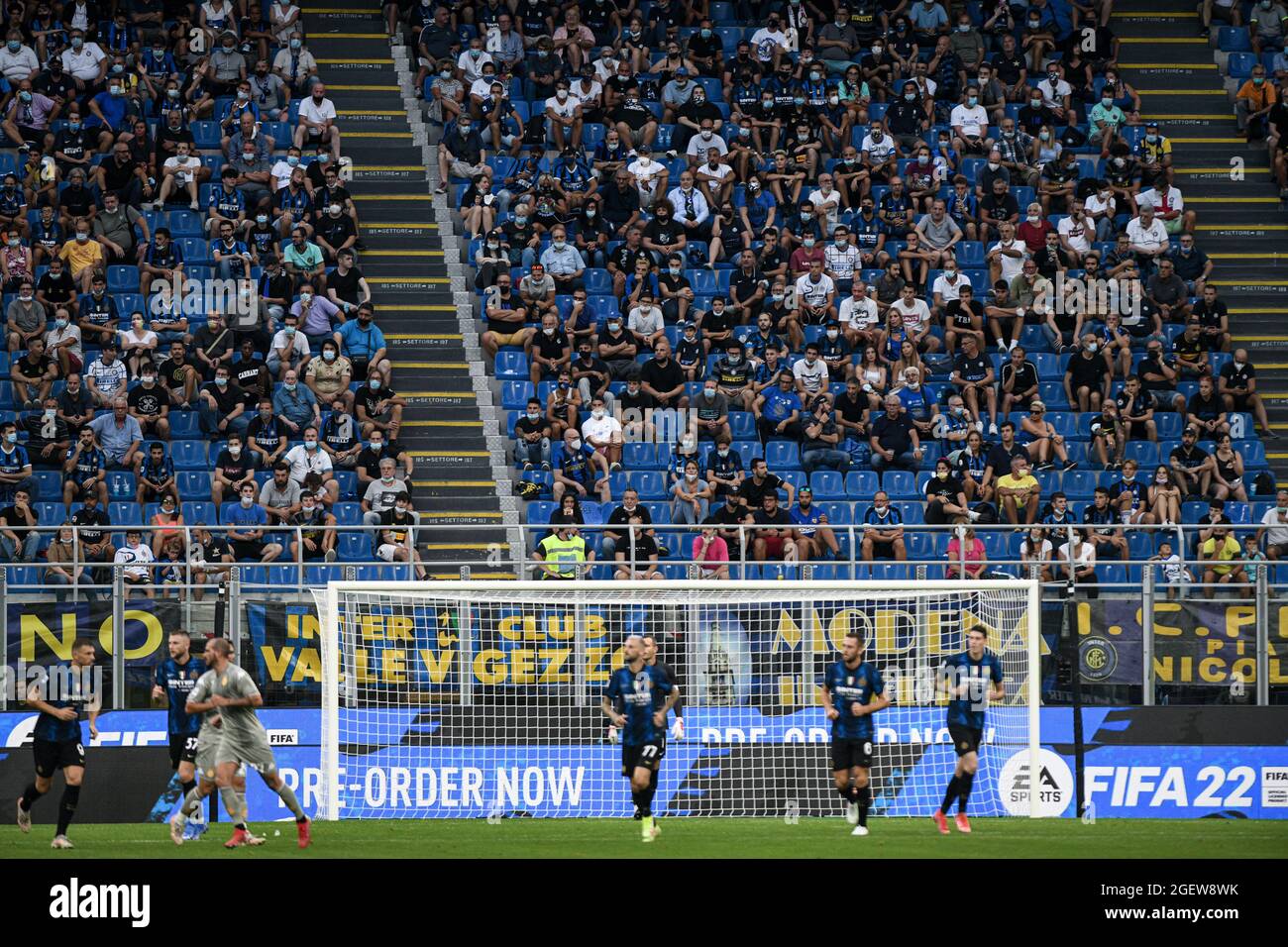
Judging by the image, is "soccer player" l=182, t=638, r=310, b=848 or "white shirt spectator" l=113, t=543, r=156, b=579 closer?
"soccer player" l=182, t=638, r=310, b=848

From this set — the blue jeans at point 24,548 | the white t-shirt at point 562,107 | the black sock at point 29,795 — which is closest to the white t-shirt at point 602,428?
the white t-shirt at point 562,107

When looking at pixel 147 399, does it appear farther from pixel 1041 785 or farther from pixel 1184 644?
pixel 1184 644

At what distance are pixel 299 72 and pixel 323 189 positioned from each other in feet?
10.3

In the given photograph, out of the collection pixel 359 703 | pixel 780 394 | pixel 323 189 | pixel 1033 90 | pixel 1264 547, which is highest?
pixel 1033 90

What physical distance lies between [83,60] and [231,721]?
1612 cm

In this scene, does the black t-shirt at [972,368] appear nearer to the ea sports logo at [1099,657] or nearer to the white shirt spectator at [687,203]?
the white shirt spectator at [687,203]

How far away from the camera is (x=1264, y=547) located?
2411 cm

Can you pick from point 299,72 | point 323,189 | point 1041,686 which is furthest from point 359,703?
point 299,72

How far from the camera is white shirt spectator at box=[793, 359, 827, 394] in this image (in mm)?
26438

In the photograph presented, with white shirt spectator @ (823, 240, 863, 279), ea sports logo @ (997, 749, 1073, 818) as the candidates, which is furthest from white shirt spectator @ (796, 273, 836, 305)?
ea sports logo @ (997, 749, 1073, 818)

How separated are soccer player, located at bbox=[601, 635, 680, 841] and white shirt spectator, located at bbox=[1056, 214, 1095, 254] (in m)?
13.5

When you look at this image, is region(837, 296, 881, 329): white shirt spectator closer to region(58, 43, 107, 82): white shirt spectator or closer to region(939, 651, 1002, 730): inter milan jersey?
region(939, 651, 1002, 730): inter milan jersey

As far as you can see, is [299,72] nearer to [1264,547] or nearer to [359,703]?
[359,703]
